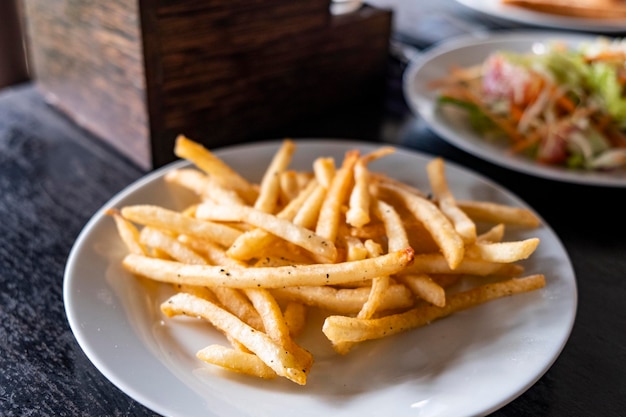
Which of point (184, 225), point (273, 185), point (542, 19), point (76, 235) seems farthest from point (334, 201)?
point (542, 19)

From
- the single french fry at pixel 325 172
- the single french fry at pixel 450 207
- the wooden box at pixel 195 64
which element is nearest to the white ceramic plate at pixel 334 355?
the single french fry at pixel 450 207

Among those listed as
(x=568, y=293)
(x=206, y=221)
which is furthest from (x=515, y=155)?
(x=206, y=221)

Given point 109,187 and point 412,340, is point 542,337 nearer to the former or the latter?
point 412,340

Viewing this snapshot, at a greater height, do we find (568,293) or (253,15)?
(253,15)

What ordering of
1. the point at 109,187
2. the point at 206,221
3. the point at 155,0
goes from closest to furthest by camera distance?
the point at 206,221
the point at 155,0
the point at 109,187

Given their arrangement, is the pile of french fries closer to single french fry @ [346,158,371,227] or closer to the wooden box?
single french fry @ [346,158,371,227]

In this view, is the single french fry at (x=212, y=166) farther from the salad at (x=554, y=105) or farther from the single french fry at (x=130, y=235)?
the salad at (x=554, y=105)

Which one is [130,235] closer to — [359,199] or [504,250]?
[359,199]
